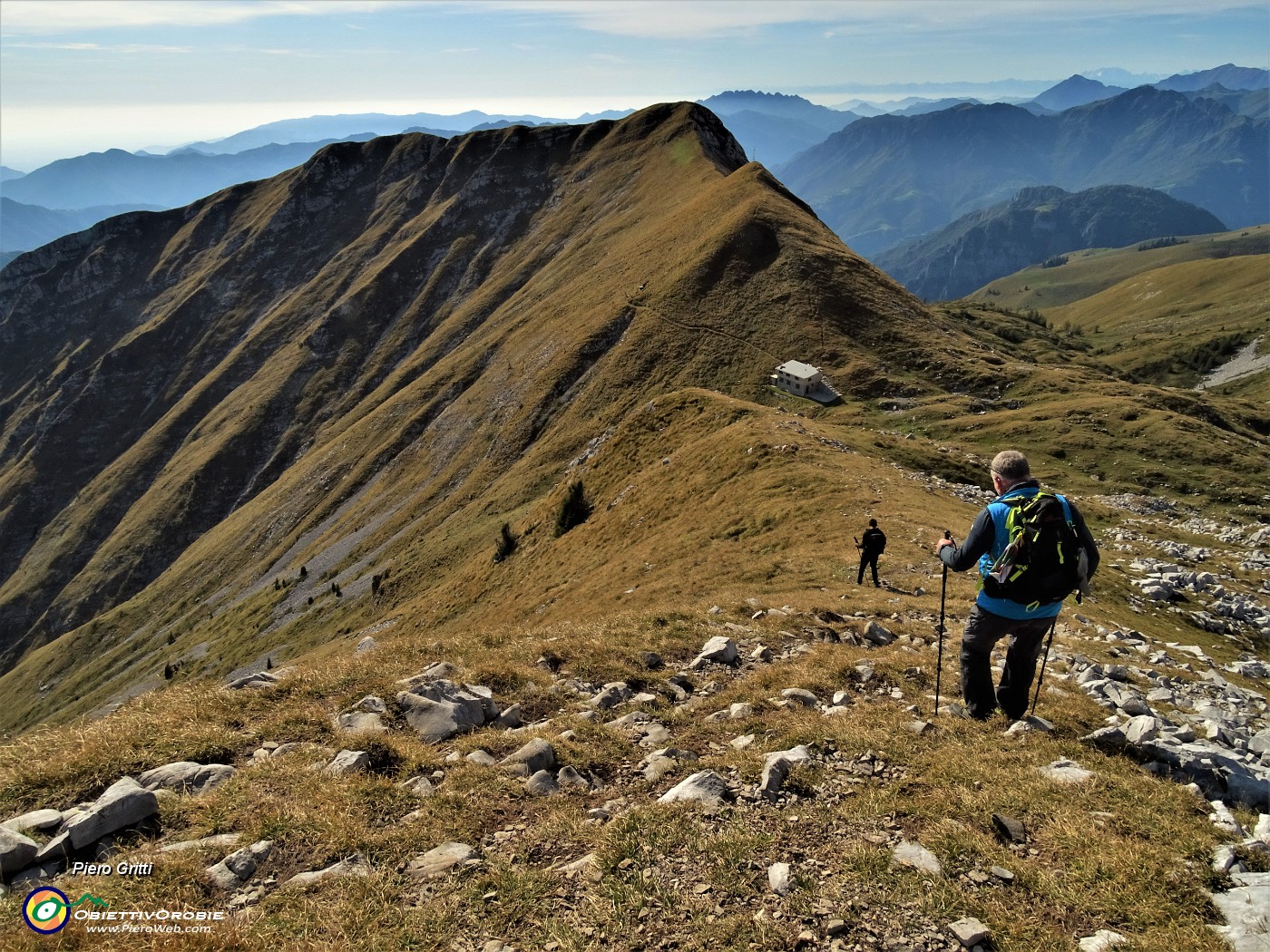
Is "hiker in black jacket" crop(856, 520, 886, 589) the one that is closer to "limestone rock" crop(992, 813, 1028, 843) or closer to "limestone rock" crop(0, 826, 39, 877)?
"limestone rock" crop(992, 813, 1028, 843)

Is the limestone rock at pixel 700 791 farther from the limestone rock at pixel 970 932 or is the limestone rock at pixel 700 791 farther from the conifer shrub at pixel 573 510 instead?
the conifer shrub at pixel 573 510

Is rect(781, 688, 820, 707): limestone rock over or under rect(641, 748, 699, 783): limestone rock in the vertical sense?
under

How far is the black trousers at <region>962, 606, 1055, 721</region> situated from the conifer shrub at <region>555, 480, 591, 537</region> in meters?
31.5

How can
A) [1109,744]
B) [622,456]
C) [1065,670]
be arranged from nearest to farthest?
[1109,744]
[1065,670]
[622,456]

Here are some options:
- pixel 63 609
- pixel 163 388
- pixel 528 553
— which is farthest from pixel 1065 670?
pixel 163 388

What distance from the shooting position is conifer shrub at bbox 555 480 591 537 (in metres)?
41.0

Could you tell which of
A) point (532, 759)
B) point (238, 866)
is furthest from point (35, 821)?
point (532, 759)

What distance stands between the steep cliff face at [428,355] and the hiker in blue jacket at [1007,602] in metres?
58.2

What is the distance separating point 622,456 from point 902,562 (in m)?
25.6

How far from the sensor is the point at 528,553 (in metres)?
42.0

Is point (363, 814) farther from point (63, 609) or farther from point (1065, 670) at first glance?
point (63, 609)

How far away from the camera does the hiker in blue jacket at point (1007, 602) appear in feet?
29.8

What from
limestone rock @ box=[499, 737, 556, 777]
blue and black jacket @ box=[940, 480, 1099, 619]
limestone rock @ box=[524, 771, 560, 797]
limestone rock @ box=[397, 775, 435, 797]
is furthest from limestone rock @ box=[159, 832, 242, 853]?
blue and black jacket @ box=[940, 480, 1099, 619]

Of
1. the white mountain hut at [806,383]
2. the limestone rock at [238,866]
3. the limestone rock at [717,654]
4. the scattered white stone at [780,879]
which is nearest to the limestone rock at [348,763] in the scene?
the limestone rock at [238,866]
